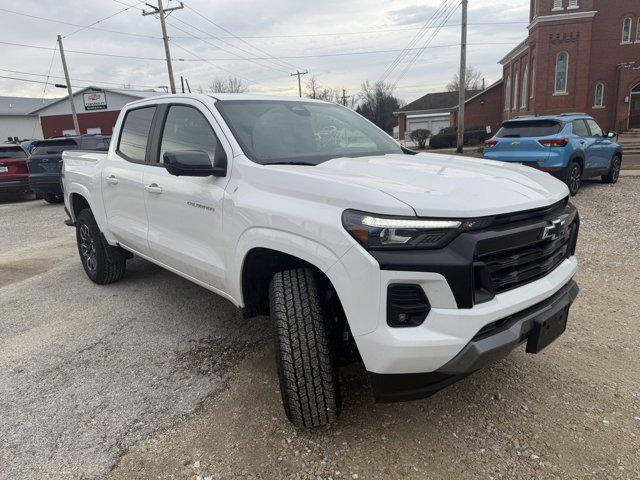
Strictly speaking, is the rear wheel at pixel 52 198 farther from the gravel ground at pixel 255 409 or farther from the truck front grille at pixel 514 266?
the truck front grille at pixel 514 266

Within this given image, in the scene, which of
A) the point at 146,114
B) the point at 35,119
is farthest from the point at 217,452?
the point at 35,119

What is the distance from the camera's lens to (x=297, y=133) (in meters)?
3.38

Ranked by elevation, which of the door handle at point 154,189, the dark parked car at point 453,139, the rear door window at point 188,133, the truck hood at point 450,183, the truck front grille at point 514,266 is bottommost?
the dark parked car at point 453,139

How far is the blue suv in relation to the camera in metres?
9.20

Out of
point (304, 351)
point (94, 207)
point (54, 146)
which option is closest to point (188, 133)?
point (94, 207)

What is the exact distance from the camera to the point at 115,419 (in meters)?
2.81

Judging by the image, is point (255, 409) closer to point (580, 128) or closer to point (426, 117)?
point (580, 128)

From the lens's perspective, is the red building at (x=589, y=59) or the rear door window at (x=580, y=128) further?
the red building at (x=589, y=59)

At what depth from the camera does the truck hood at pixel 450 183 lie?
2.13 m

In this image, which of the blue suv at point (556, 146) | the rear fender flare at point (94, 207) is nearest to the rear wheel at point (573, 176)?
the blue suv at point (556, 146)

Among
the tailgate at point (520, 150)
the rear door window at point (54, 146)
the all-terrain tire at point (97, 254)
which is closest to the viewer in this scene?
the all-terrain tire at point (97, 254)

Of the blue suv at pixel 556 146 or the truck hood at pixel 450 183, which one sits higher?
the truck hood at pixel 450 183

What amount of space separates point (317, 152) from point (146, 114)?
1.84 metres

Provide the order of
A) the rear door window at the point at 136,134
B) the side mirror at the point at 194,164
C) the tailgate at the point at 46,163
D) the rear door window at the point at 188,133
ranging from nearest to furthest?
the side mirror at the point at 194,164 < the rear door window at the point at 188,133 < the rear door window at the point at 136,134 < the tailgate at the point at 46,163
